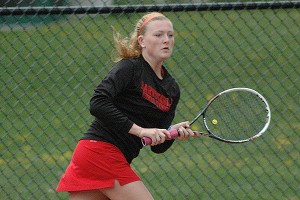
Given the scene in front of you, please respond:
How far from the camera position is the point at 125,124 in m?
4.98

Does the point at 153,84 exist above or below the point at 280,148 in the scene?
above

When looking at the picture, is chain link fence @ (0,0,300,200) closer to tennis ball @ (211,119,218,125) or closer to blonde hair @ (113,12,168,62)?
blonde hair @ (113,12,168,62)

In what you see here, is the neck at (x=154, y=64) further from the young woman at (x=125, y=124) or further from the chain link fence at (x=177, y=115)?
the chain link fence at (x=177, y=115)

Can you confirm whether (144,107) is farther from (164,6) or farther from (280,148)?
(280,148)

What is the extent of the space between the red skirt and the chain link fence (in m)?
1.31

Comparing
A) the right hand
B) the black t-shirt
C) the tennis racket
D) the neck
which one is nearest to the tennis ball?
the tennis racket

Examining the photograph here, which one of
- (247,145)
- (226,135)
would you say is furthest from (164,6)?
(247,145)

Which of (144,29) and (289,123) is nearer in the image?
(144,29)

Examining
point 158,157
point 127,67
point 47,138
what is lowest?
point 158,157

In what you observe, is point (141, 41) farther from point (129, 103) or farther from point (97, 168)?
point (97, 168)

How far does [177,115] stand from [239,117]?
2.14m

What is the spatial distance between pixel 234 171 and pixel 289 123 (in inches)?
30.1

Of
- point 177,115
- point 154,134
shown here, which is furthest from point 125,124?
point 177,115

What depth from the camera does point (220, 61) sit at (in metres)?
8.77
